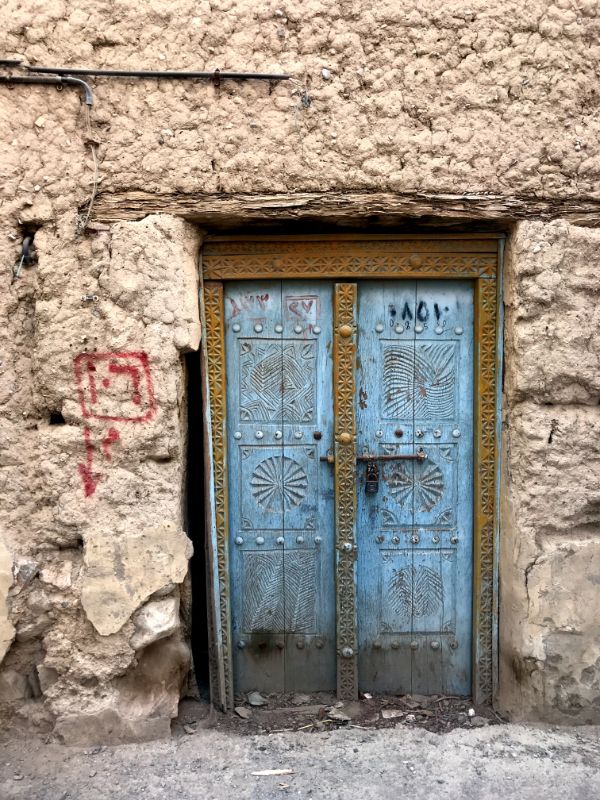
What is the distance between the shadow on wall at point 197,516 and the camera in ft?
9.13

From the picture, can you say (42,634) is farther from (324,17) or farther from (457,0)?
(457,0)

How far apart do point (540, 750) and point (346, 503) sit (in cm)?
114

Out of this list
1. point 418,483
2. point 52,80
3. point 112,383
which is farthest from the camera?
point 418,483

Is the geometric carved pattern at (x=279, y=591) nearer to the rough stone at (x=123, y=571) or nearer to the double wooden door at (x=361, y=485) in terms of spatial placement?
the double wooden door at (x=361, y=485)

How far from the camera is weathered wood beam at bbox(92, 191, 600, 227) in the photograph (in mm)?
2461

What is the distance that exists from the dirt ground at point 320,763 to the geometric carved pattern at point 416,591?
43 cm

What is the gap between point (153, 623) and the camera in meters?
2.52

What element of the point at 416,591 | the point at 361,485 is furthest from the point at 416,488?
the point at 416,591

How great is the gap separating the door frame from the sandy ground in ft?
0.99

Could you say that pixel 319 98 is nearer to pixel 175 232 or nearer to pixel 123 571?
pixel 175 232

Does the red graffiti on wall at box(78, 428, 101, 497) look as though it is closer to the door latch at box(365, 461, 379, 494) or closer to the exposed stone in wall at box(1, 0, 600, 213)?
the exposed stone in wall at box(1, 0, 600, 213)

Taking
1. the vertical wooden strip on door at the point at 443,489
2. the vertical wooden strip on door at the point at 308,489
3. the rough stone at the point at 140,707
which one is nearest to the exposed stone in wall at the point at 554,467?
the vertical wooden strip on door at the point at 443,489

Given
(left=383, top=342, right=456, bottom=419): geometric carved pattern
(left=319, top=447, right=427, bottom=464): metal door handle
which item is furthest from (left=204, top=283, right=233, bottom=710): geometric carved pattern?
(left=383, top=342, right=456, bottom=419): geometric carved pattern

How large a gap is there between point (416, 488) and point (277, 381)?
72 centimetres
